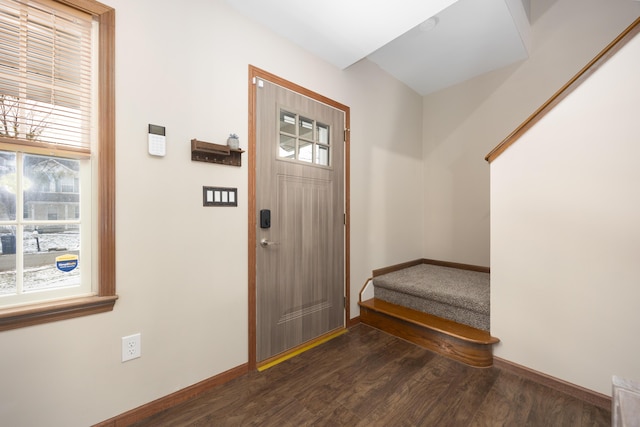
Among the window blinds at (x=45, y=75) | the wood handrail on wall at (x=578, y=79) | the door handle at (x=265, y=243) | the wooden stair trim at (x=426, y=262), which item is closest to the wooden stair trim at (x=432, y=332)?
the wooden stair trim at (x=426, y=262)

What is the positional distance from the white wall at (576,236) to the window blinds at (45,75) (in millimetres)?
2699

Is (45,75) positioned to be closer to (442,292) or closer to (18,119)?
(18,119)

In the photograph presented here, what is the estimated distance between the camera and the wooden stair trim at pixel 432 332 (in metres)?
1.96

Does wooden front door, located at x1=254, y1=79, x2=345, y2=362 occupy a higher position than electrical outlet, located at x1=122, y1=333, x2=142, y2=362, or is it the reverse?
wooden front door, located at x1=254, y1=79, x2=345, y2=362

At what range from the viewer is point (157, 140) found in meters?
1.51

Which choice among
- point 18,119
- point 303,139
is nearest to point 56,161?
point 18,119

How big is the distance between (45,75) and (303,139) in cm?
155

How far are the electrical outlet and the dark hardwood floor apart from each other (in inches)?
14.8

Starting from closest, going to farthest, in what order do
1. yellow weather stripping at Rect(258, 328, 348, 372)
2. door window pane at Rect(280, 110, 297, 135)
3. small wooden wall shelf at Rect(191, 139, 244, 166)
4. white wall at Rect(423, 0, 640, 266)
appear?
small wooden wall shelf at Rect(191, 139, 244, 166)
yellow weather stripping at Rect(258, 328, 348, 372)
door window pane at Rect(280, 110, 297, 135)
white wall at Rect(423, 0, 640, 266)

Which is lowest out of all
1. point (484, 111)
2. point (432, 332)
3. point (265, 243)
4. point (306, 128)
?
point (432, 332)

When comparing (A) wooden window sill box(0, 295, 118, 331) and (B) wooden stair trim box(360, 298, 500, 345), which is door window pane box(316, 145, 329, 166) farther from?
(A) wooden window sill box(0, 295, 118, 331)

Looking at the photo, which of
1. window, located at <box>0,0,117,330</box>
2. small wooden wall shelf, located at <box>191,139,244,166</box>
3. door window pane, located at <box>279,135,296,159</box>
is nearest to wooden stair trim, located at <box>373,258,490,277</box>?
door window pane, located at <box>279,135,296,159</box>

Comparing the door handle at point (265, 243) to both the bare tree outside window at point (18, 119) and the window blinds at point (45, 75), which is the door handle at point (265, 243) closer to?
the window blinds at point (45, 75)

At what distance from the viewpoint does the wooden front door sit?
1990mm
